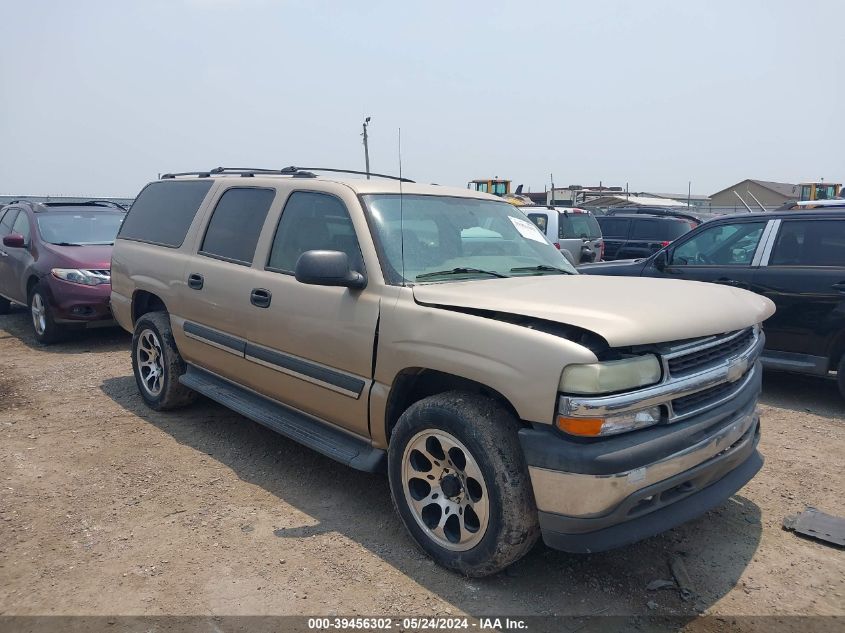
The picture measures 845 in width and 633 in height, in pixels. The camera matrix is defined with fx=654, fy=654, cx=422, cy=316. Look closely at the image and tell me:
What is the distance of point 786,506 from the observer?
3.85 meters

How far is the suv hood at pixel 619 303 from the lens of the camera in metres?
2.72

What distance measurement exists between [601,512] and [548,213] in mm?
11419

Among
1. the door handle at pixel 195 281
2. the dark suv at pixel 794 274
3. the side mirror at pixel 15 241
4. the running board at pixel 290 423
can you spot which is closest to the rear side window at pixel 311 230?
the door handle at pixel 195 281

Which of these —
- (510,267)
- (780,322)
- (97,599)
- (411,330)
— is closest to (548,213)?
(780,322)

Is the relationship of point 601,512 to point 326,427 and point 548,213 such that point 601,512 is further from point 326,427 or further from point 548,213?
point 548,213

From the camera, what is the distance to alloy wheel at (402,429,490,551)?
298 centimetres

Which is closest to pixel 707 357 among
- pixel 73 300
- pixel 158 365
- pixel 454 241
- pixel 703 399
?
pixel 703 399

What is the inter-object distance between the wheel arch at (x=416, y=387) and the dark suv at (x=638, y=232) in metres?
10.8

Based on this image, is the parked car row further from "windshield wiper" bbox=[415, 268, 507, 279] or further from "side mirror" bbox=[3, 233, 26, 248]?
"side mirror" bbox=[3, 233, 26, 248]

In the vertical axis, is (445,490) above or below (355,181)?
below

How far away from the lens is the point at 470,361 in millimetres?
2936

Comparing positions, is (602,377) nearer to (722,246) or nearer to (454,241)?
(454,241)

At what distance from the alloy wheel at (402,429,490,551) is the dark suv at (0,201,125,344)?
19.8ft

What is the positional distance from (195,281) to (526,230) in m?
2.42
